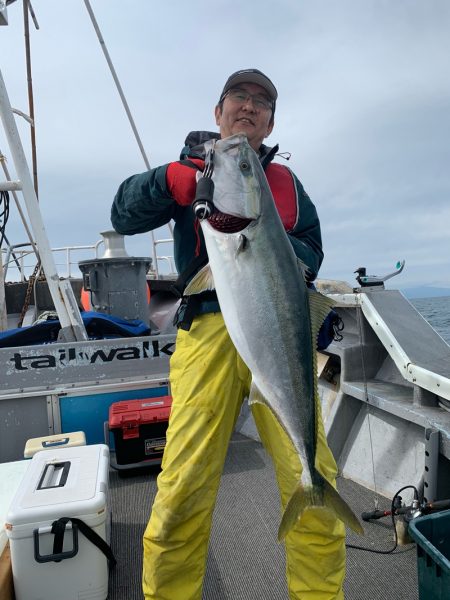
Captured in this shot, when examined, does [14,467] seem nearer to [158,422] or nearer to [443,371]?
[158,422]

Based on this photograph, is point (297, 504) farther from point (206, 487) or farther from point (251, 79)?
point (251, 79)

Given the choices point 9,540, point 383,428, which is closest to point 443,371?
point 383,428

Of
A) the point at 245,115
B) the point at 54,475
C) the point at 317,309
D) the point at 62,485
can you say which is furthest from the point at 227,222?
the point at 54,475

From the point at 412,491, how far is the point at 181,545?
232cm

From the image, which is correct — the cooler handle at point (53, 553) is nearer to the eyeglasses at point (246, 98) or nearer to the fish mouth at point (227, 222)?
the fish mouth at point (227, 222)

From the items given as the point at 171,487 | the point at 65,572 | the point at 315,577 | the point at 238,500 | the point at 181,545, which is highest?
the point at 171,487

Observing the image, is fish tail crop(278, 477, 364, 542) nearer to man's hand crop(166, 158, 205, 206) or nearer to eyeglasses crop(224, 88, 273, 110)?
man's hand crop(166, 158, 205, 206)

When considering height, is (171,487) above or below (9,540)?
above

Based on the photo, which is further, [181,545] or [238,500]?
[238,500]

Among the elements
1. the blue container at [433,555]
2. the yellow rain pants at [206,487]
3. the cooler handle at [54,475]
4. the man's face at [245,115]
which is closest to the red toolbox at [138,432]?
the cooler handle at [54,475]

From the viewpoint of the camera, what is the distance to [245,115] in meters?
2.55

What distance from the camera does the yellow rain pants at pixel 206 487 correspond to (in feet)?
7.07

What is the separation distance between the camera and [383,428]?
4.17 meters

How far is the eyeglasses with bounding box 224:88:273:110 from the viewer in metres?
2.57
